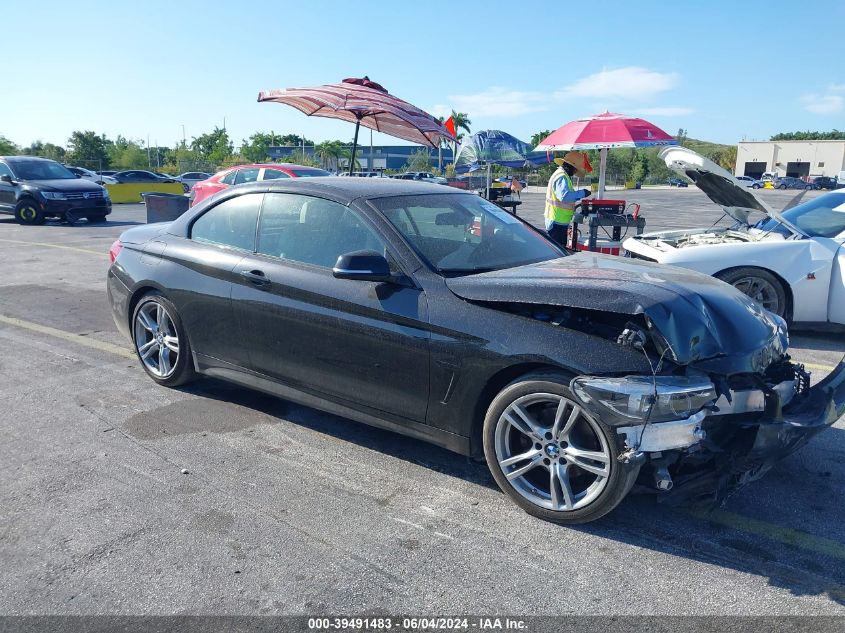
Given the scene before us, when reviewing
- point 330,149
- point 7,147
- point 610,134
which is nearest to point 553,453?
point 610,134

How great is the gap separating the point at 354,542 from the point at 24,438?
239cm

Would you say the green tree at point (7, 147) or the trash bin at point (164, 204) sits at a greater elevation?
the green tree at point (7, 147)

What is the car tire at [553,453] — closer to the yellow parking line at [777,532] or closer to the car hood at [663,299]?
the car hood at [663,299]

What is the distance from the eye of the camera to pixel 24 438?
4195mm

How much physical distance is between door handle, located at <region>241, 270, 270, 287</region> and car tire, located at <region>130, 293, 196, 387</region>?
79 centimetres

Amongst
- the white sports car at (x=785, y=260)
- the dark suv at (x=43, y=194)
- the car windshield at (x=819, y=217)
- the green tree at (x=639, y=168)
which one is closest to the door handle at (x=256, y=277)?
the white sports car at (x=785, y=260)

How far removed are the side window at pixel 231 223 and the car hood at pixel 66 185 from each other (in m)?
14.5

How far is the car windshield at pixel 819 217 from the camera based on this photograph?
662 centimetres

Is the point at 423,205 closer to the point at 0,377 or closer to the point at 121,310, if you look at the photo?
the point at 121,310

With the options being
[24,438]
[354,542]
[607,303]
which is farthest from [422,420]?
[24,438]

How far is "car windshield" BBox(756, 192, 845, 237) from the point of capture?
6.62 m

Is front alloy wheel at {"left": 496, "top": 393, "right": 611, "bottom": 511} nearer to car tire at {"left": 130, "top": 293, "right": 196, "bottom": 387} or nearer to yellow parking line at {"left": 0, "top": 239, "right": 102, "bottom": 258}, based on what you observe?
car tire at {"left": 130, "top": 293, "right": 196, "bottom": 387}

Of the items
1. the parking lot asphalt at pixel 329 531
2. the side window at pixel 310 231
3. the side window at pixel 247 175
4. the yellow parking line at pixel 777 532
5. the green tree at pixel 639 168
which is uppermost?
the green tree at pixel 639 168

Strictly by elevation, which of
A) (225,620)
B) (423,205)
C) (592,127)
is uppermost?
(592,127)
